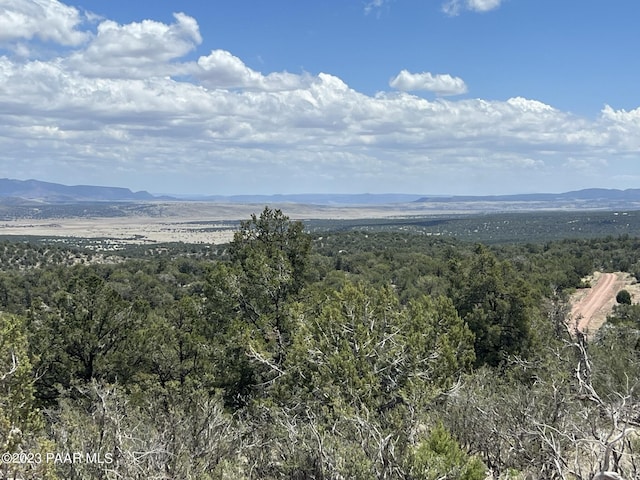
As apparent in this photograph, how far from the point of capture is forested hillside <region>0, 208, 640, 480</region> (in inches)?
438

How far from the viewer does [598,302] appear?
180 feet

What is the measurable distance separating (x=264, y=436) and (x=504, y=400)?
6748 mm

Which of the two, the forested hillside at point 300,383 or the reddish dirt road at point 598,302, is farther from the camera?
the reddish dirt road at point 598,302

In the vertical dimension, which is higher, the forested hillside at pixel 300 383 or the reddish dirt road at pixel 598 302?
the forested hillside at pixel 300 383

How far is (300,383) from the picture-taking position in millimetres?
16562

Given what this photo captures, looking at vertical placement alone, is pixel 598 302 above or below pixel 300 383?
below

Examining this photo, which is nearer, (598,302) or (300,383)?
(300,383)

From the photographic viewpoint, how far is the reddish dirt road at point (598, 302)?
48322 millimetres

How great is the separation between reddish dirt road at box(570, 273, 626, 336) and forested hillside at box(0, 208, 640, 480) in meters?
16.0

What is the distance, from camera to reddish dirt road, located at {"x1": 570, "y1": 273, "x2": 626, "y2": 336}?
4832 centimetres

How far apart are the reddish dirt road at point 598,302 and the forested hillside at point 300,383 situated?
15972 mm

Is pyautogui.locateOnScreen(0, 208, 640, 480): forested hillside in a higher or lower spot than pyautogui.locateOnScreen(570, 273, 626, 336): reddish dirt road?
higher

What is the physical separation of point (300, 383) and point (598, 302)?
153 feet

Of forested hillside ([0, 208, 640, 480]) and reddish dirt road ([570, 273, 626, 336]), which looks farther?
reddish dirt road ([570, 273, 626, 336])
